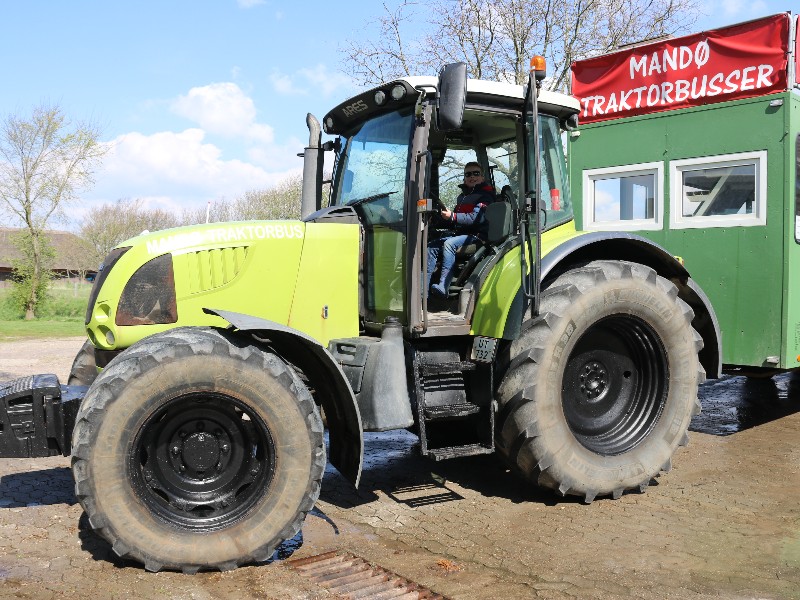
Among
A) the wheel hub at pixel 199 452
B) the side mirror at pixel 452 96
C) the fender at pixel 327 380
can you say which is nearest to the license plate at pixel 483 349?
the fender at pixel 327 380

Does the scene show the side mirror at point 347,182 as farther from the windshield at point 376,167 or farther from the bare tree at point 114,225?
the bare tree at point 114,225

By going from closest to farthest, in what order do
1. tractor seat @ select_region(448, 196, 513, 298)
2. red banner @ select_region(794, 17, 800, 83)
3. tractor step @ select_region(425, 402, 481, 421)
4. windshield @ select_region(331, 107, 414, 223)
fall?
tractor step @ select_region(425, 402, 481, 421), windshield @ select_region(331, 107, 414, 223), tractor seat @ select_region(448, 196, 513, 298), red banner @ select_region(794, 17, 800, 83)

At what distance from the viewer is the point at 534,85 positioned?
468 cm

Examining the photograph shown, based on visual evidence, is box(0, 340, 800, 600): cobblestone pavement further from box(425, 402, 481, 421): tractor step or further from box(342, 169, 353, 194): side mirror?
box(342, 169, 353, 194): side mirror

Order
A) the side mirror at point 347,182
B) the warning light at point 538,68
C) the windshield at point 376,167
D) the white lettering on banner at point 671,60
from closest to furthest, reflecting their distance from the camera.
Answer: the warning light at point 538,68, the windshield at point 376,167, the side mirror at point 347,182, the white lettering on banner at point 671,60

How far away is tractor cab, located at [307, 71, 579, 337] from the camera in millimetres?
4840

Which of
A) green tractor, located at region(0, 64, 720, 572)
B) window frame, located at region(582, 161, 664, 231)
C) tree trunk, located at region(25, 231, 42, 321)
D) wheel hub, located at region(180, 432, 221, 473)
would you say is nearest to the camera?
green tractor, located at region(0, 64, 720, 572)

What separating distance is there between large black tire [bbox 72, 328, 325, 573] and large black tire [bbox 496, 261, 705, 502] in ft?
4.85

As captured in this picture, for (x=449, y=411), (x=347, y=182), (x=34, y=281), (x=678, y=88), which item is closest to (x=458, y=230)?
(x=347, y=182)

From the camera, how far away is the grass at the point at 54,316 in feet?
65.5

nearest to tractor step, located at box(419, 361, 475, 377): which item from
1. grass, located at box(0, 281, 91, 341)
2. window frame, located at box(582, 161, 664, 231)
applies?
window frame, located at box(582, 161, 664, 231)

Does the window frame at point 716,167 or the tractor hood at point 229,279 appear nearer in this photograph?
the tractor hood at point 229,279

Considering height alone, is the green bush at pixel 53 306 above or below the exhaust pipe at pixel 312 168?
below

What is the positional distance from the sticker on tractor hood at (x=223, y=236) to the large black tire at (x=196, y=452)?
636 millimetres
